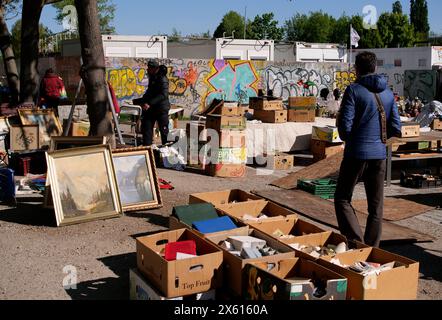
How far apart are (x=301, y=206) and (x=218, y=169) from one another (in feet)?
8.98

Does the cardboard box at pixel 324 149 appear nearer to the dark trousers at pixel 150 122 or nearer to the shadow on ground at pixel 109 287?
→ the dark trousers at pixel 150 122

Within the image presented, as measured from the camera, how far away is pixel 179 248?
501cm

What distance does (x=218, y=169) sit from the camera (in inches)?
423

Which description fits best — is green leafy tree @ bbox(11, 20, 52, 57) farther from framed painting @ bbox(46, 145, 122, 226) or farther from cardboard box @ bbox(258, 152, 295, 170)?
framed painting @ bbox(46, 145, 122, 226)

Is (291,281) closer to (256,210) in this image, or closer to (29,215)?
(256,210)

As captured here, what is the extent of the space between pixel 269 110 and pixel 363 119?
25.9 feet

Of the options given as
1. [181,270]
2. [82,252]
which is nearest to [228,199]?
[82,252]

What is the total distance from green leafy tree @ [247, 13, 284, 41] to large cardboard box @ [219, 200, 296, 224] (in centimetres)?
8079

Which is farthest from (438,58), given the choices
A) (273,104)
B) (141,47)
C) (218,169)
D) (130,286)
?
(130,286)

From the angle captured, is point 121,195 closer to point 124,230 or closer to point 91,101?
point 124,230

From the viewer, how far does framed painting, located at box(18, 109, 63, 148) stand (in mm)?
12203

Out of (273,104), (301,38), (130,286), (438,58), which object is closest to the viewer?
(130,286)

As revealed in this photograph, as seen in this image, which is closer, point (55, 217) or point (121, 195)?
point (55, 217)

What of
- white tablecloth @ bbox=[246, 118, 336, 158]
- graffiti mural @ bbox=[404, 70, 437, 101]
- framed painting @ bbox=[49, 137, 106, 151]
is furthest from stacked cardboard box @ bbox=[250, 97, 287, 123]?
graffiti mural @ bbox=[404, 70, 437, 101]
